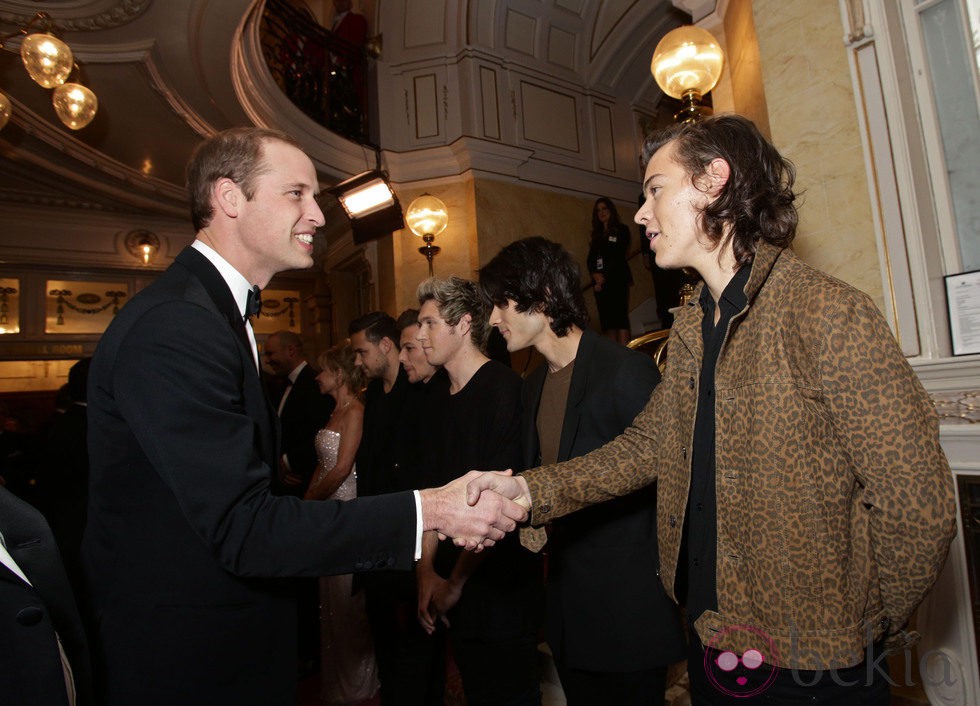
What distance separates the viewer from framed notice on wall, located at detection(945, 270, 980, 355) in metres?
2.36

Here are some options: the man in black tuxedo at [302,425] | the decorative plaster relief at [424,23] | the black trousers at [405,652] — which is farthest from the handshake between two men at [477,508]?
the decorative plaster relief at [424,23]

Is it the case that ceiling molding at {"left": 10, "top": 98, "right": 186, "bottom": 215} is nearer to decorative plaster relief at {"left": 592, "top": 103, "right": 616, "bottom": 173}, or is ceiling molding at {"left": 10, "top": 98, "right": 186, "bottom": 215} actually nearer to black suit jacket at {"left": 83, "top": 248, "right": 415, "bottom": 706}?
decorative plaster relief at {"left": 592, "top": 103, "right": 616, "bottom": 173}

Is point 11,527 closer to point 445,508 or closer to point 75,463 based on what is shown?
point 445,508

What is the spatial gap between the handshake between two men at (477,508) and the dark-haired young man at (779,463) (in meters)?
0.40

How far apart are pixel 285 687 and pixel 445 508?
1.70 ft

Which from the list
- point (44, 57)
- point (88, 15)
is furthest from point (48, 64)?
point (88, 15)

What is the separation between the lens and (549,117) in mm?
8477

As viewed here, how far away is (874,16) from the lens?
2590mm

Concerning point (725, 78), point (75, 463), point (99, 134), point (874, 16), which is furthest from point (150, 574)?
point (99, 134)

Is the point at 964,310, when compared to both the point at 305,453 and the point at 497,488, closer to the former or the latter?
the point at 497,488

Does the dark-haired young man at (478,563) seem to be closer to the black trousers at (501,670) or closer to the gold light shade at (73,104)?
the black trousers at (501,670)

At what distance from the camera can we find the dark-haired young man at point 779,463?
1.11m

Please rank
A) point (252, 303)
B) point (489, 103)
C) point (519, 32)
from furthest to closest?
point (519, 32), point (489, 103), point (252, 303)

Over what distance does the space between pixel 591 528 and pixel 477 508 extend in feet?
1.49
